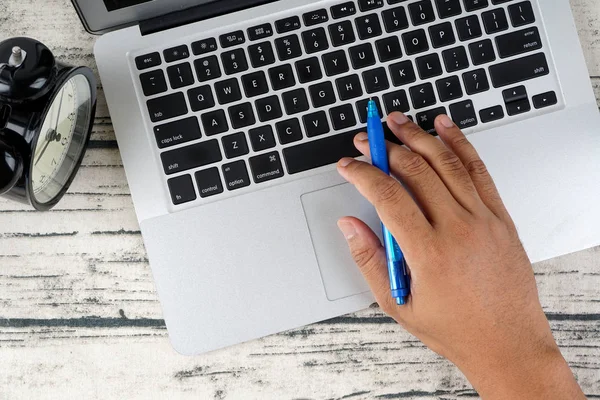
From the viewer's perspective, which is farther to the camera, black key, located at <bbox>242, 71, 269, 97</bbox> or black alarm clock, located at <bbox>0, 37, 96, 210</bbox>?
black key, located at <bbox>242, 71, 269, 97</bbox>

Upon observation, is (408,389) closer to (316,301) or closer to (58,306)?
(316,301)

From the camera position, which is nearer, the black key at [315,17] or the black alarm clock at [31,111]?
the black alarm clock at [31,111]

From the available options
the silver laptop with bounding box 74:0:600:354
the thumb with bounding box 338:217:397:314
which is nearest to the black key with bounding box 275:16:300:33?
the silver laptop with bounding box 74:0:600:354

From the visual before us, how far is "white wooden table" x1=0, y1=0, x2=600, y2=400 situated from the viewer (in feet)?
2.09

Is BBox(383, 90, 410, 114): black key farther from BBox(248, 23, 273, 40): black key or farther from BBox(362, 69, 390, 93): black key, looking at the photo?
BBox(248, 23, 273, 40): black key

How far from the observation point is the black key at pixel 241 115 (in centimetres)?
59

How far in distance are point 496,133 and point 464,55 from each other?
0.09 meters

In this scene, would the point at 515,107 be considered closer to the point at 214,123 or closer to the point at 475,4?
the point at 475,4

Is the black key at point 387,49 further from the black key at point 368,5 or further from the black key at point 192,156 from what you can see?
the black key at point 192,156

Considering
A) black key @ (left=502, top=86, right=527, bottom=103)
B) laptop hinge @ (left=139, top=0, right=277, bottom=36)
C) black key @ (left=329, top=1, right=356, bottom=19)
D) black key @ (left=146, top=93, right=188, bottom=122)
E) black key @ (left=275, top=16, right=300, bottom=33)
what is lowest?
black key @ (left=502, top=86, right=527, bottom=103)

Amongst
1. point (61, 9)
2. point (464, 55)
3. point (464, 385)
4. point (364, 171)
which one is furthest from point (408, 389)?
point (61, 9)

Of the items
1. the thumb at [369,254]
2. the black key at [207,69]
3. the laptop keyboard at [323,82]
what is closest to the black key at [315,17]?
the laptop keyboard at [323,82]

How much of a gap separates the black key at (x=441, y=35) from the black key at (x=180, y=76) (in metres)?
0.25

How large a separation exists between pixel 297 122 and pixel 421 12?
0.17 meters
